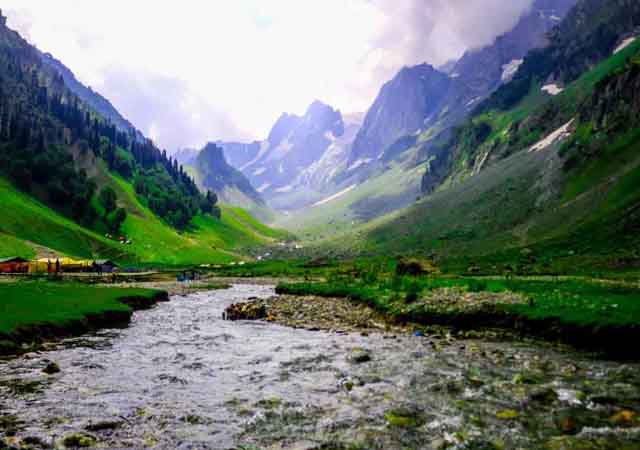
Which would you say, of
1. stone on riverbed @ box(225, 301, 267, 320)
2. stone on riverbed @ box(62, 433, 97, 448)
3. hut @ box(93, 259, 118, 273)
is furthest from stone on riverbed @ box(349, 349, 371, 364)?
hut @ box(93, 259, 118, 273)

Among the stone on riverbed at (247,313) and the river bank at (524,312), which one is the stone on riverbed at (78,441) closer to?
the river bank at (524,312)

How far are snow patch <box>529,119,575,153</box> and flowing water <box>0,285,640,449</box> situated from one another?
578 ft

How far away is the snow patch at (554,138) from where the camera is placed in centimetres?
17557

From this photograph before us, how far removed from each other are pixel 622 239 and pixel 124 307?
76.4m

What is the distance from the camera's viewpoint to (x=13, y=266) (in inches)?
3757

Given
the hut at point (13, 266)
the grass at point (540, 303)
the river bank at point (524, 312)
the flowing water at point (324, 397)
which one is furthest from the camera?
the hut at point (13, 266)

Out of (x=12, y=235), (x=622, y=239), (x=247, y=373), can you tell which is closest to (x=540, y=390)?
(x=247, y=373)

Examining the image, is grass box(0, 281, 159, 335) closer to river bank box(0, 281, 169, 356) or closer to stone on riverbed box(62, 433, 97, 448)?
river bank box(0, 281, 169, 356)

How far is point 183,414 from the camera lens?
15336 mm

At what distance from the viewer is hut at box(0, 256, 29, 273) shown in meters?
94.3

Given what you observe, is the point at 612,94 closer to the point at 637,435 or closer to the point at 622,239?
the point at 622,239

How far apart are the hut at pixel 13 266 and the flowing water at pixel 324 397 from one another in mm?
83173

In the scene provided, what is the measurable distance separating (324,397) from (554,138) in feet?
643

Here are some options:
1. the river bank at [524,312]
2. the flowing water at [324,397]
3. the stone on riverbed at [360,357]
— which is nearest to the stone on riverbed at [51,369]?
the flowing water at [324,397]
